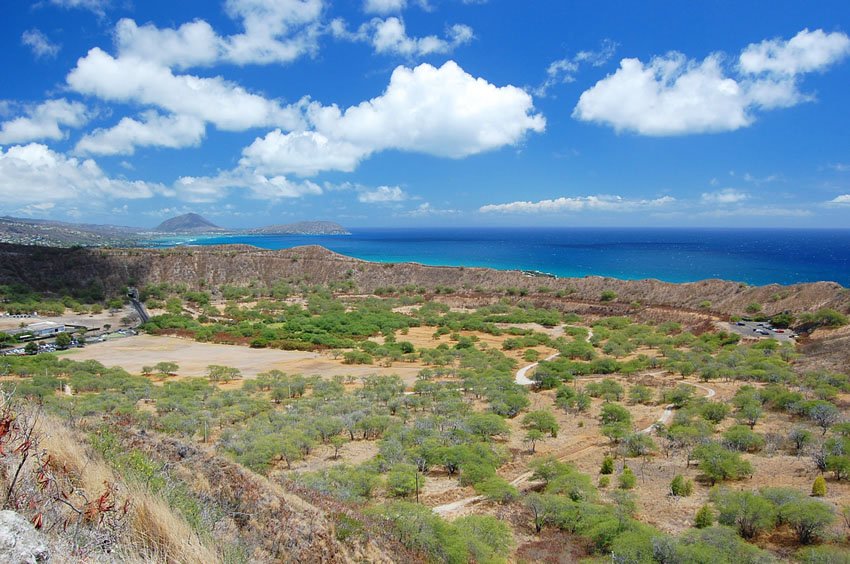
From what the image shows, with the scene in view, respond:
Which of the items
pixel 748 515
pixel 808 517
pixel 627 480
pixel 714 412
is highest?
pixel 808 517

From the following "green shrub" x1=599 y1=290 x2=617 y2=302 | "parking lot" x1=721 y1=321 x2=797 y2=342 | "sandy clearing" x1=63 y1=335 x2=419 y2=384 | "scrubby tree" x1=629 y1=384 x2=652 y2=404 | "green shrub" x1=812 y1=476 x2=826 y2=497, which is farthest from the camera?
"green shrub" x1=599 y1=290 x2=617 y2=302

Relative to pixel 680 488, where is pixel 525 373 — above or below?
below

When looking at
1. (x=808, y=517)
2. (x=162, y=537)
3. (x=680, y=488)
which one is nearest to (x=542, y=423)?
(x=680, y=488)

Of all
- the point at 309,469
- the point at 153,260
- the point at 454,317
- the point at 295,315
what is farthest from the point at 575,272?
the point at 309,469

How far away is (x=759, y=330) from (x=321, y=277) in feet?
233

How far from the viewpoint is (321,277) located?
92.8 m

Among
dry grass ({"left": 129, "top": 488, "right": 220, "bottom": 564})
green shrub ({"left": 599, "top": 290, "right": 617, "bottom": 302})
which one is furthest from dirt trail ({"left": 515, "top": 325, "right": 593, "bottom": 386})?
dry grass ({"left": 129, "top": 488, "right": 220, "bottom": 564})

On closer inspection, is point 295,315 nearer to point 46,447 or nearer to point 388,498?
point 388,498

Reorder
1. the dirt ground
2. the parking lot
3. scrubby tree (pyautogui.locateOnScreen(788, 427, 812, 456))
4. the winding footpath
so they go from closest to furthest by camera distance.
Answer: the winding footpath < scrubby tree (pyautogui.locateOnScreen(788, 427, 812, 456)) < the parking lot < the dirt ground

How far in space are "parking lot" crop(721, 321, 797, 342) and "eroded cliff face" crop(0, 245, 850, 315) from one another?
19.7 feet

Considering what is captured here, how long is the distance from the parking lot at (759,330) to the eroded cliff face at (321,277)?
19.7ft

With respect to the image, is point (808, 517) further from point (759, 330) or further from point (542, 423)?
point (759, 330)

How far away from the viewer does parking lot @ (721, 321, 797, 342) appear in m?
45.9

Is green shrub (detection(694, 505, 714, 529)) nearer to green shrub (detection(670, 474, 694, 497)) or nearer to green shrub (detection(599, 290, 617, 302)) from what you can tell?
green shrub (detection(670, 474, 694, 497))
